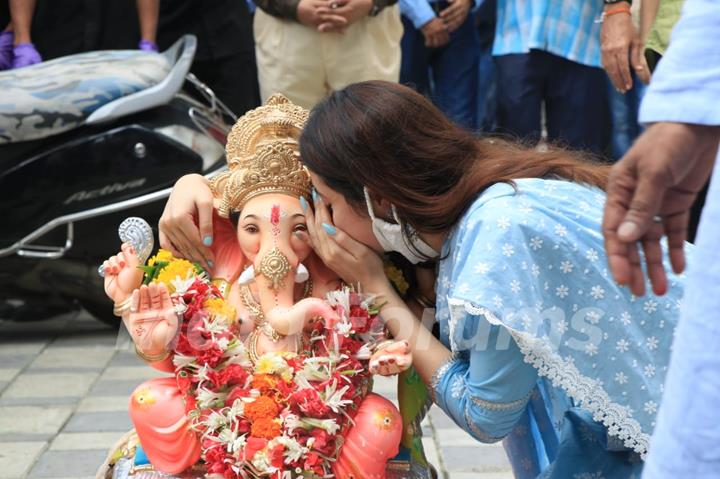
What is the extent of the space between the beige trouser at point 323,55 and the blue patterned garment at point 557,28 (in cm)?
49

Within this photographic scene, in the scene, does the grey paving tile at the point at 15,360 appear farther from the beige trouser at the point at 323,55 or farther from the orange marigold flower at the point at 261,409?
the orange marigold flower at the point at 261,409

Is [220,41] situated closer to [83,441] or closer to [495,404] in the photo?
[83,441]

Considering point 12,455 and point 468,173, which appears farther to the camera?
point 12,455

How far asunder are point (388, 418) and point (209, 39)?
3363mm

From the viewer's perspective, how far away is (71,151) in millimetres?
4375

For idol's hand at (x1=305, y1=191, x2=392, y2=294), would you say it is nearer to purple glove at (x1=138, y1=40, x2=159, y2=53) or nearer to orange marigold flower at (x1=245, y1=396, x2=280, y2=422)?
orange marigold flower at (x1=245, y1=396, x2=280, y2=422)

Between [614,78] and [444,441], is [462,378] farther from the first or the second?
[614,78]

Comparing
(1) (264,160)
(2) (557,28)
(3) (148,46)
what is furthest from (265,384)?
(3) (148,46)

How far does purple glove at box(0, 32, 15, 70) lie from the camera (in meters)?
4.88

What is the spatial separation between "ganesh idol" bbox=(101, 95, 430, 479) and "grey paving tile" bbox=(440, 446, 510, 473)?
840 mm

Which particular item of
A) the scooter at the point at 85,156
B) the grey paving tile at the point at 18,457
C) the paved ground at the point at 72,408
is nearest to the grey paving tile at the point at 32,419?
the paved ground at the point at 72,408

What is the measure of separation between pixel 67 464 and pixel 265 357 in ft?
4.17

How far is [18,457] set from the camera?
136 inches

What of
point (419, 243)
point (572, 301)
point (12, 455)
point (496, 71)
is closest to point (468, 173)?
point (419, 243)
